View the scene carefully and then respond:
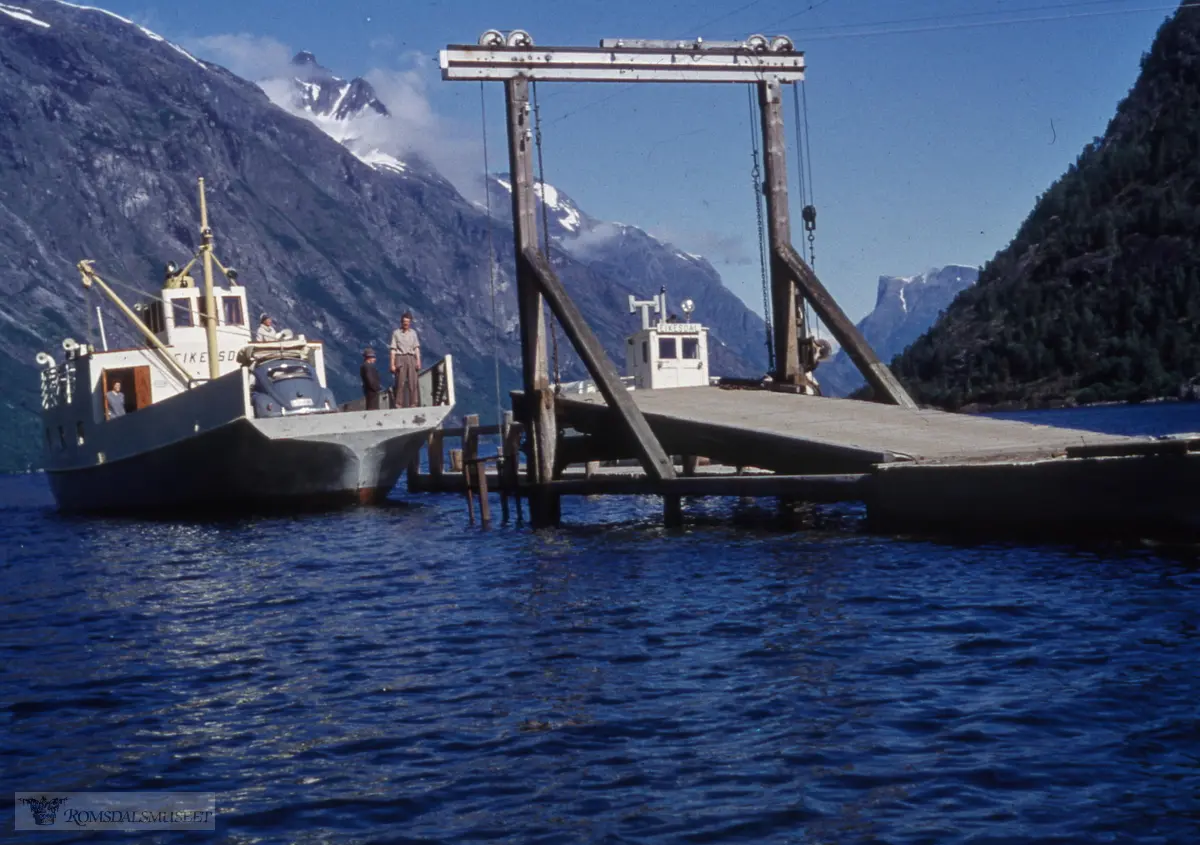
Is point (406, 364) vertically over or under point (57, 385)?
under

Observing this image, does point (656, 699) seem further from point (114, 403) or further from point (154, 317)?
point (154, 317)

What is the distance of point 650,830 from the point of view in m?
7.75

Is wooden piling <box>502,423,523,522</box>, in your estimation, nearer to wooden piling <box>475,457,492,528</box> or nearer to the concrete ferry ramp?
wooden piling <box>475,457,492,528</box>

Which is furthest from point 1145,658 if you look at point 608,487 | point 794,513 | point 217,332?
point 217,332

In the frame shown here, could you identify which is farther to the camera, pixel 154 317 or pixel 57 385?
pixel 57 385

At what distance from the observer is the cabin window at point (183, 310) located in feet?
138

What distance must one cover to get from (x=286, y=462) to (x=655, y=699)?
81.4ft

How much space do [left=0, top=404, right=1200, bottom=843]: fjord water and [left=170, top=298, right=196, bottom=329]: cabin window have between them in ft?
77.5

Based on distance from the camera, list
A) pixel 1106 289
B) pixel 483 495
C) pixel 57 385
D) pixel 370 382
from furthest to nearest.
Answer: pixel 1106 289 < pixel 57 385 < pixel 370 382 < pixel 483 495

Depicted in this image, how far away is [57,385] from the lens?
45.8 meters

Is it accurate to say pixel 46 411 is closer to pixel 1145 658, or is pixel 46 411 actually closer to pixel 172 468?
pixel 172 468

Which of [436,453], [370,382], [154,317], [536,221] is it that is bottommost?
[436,453]

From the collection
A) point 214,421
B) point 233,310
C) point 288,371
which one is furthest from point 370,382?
point 233,310

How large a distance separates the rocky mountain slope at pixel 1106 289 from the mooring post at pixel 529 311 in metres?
136
